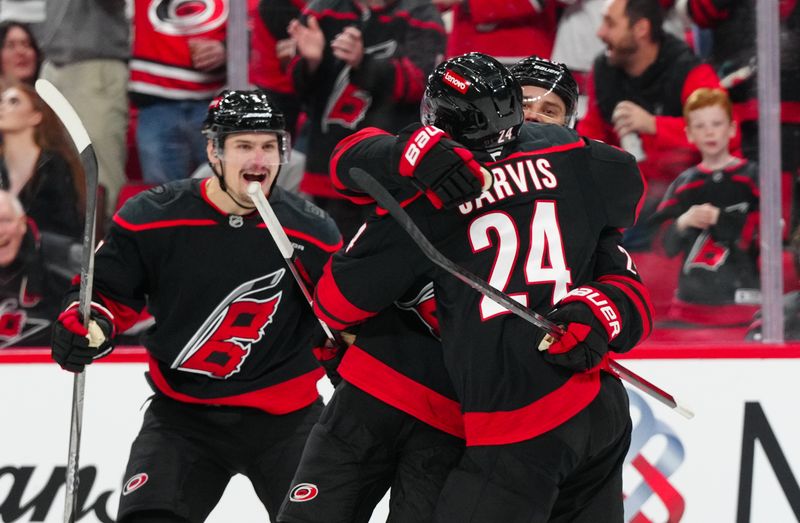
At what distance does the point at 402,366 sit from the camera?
100.0 inches

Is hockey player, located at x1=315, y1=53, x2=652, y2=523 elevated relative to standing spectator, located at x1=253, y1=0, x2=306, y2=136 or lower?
lower

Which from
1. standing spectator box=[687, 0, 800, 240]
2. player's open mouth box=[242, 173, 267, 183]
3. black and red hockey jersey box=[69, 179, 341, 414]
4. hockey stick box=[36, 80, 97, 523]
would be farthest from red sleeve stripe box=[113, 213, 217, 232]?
standing spectator box=[687, 0, 800, 240]

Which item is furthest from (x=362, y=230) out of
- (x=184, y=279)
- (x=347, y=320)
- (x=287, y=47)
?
(x=287, y=47)

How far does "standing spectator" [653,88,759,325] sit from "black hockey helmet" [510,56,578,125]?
4.02 feet

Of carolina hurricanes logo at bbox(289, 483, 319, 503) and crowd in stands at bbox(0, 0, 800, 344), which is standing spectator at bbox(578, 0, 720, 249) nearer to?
crowd in stands at bbox(0, 0, 800, 344)

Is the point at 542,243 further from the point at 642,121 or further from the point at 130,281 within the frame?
the point at 642,121

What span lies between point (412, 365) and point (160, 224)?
829mm

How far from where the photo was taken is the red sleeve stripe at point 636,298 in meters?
2.31

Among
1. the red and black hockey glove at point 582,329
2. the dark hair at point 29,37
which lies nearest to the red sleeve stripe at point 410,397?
the red and black hockey glove at point 582,329

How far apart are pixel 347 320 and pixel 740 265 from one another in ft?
6.35

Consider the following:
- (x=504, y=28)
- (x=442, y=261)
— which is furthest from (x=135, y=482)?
(x=504, y=28)

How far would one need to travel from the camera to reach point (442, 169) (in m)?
2.12

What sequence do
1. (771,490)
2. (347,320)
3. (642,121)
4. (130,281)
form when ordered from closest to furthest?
1. (347,320)
2. (130,281)
3. (771,490)
4. (642,121)

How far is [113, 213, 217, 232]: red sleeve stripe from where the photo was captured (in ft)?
9.84
